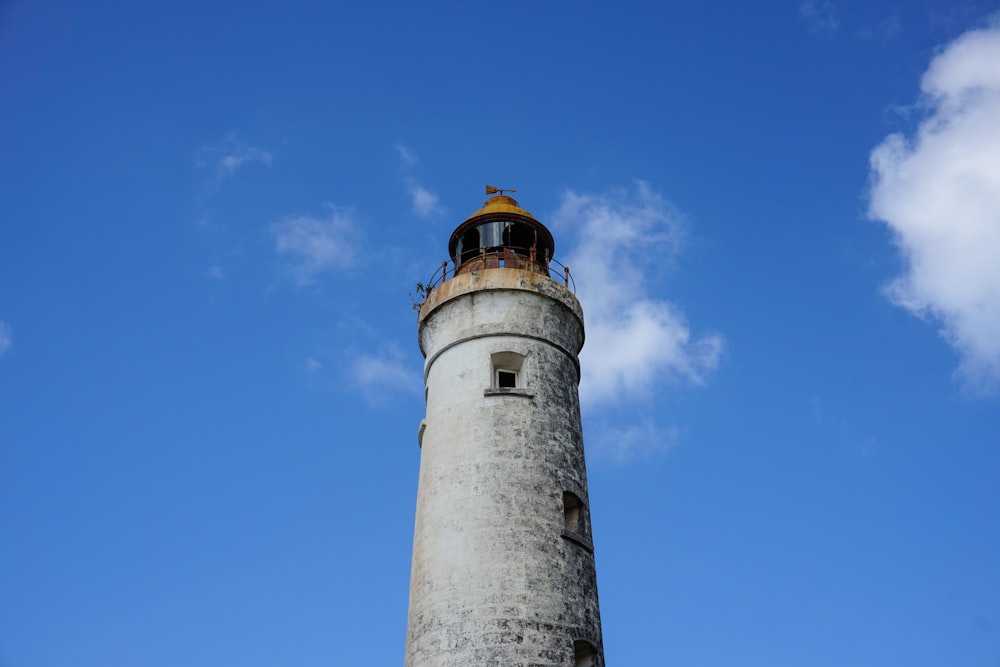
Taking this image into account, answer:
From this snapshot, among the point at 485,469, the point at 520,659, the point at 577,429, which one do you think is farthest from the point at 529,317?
the point at 520,659

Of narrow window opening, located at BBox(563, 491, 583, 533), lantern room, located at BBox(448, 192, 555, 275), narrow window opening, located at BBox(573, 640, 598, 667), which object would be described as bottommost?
narrow window opening, located at BBox(573, 640, 598, 667)

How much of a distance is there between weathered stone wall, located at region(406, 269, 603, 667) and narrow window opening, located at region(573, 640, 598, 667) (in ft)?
0.59

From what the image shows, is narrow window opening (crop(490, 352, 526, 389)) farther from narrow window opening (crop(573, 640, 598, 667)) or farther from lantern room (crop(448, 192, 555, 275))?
narrow window opening (crop(573, 640, 598, 667))

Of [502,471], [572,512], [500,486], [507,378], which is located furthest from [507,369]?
[572,512]

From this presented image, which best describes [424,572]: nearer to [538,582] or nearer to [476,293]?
[538,582]

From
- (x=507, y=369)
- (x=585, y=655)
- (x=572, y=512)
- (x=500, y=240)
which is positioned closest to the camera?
(x=585, y=655)

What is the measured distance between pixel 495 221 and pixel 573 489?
8029 mm

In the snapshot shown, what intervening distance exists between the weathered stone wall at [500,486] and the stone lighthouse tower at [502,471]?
0.09 feet

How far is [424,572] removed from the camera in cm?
1950

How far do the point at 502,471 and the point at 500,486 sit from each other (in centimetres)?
37

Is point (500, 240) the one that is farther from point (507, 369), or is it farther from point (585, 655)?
point (585, 655)

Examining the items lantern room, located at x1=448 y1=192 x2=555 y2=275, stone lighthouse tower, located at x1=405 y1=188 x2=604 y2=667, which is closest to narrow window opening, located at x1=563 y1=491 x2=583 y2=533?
stone lighthouse tower, located at x1=405 y1=188 x2=604 y2=667

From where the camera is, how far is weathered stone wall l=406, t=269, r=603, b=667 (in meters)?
18.1

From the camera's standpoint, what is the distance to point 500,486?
1969 centimetres
